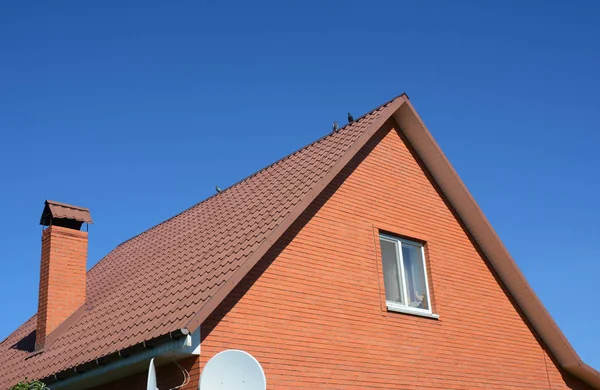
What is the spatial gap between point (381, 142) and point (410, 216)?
1538mm

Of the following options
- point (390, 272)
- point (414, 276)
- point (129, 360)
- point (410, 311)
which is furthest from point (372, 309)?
point (129, 360)

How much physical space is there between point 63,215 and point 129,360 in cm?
555

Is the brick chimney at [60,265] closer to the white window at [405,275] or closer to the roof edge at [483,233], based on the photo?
the white window at [405,275]

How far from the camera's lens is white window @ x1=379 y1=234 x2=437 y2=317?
1248 centimetres

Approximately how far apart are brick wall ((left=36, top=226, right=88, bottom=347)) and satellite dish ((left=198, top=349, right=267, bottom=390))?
5482mm

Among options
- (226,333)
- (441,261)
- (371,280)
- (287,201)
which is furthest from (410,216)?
(226,333)

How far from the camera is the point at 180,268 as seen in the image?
1159 cm

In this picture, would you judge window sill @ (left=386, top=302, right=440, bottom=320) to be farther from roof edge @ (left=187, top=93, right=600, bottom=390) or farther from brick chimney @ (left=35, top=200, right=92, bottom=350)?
brick chimney @ (left=35, top=200, right=92, bottom=350)

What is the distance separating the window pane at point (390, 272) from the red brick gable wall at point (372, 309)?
0.36 m

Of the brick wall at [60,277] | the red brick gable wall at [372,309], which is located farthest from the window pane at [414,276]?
the brick wall at [60,277]

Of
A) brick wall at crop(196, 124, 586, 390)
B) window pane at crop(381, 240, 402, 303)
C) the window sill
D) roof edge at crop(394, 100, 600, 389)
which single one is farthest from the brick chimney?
roof edge at crop(394, 100, 600, 389)

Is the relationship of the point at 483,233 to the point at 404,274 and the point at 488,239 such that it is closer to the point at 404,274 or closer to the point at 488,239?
the point at 488,239

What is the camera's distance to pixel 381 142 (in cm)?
1369

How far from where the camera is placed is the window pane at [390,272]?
12.5 meters
